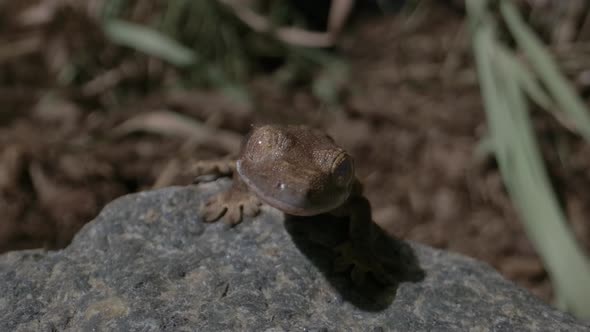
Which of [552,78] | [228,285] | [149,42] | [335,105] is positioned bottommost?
[335,105]

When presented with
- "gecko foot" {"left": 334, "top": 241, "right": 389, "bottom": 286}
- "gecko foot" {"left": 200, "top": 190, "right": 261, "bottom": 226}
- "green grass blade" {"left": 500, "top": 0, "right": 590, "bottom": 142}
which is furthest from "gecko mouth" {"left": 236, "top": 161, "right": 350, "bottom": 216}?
"green grass blade" {"left": 500, "top": 0, "right": 590, "bottom": 142}

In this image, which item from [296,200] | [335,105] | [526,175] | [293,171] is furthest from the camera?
[335,105]

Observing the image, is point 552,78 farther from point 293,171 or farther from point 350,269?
point 293,171

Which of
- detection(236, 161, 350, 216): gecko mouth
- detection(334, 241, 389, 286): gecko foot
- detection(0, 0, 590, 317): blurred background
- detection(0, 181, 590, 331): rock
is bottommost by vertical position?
detection(0, 0, 590, 317): blurred background

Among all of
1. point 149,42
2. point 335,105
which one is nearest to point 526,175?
point 335,105

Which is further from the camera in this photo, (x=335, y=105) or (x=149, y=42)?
(x=335, y=105)

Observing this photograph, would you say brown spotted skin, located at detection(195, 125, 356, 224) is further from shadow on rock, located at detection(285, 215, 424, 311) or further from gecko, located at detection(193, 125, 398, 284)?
shadow on rock, located at detection(285, 215, 424, 311)

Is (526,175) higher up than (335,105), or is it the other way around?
(526,175)

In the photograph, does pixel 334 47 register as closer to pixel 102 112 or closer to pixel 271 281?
pixel 102 112
